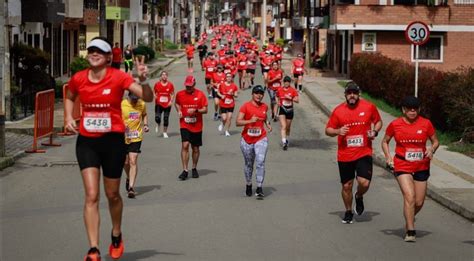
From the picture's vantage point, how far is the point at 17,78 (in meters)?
26.7

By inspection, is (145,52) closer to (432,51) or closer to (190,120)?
(432,51)

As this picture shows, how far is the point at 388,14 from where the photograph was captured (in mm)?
40469

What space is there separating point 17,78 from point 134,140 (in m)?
14.7

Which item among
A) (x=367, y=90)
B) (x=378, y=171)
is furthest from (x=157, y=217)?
(x=367, y=90)

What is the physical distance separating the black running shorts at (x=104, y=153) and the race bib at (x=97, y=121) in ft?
0.25

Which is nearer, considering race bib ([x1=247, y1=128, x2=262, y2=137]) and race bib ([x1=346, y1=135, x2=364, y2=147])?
race bib ([x1=346, y1=135, x2=364, y2=147])

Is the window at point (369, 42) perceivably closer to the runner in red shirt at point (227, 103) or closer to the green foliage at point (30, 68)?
the green foliage at point (30, 68)

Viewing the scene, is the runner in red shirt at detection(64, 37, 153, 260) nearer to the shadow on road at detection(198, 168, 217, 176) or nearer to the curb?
the curb

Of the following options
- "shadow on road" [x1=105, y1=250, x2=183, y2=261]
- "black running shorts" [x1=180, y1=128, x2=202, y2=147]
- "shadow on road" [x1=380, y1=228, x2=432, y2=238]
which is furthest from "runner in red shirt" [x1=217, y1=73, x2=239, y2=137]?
"shadow on road" [x1=105, y1=250, x2=183, y2=261]

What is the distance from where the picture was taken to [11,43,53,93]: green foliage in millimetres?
26297

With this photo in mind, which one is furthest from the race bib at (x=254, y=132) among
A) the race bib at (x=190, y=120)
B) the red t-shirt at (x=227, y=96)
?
the red t-shirt at (x=227, y=96)

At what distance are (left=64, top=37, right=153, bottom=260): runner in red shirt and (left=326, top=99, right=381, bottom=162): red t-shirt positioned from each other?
3.63 m

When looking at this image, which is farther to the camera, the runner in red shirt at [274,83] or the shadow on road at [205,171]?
the runner in red shirt at [274,83]

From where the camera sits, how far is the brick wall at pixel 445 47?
4084 centimetres
